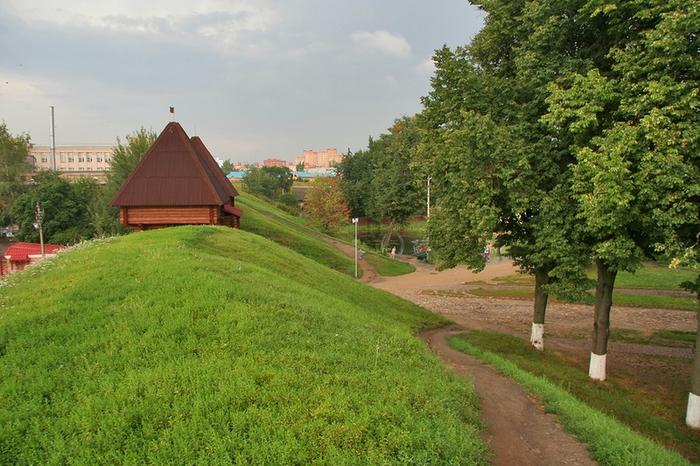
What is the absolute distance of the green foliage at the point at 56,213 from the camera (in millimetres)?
46062

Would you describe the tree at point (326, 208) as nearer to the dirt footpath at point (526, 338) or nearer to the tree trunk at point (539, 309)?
the dirt footpath at point (526, 338)

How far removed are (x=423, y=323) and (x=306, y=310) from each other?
11106mm

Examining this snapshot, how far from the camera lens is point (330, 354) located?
8078 millimetres

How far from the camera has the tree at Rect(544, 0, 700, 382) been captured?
394 inches

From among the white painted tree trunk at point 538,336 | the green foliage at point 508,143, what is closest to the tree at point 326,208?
the white painted tree trunk at point 538,336

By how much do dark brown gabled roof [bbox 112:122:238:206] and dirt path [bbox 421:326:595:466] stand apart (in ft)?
64.1

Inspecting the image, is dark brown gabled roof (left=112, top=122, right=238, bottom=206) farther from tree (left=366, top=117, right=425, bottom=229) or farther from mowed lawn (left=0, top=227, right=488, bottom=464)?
tree (left=366, top=117, right=425, bottom=229)

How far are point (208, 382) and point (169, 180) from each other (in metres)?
21.3

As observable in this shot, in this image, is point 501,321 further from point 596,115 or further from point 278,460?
point 278,460

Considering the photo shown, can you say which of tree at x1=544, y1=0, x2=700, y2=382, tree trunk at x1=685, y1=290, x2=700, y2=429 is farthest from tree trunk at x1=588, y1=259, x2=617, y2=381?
tree trunk at x1=685, y1=290, x2=700, y2=429

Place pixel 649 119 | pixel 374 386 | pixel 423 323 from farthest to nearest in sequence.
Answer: pixel 423 323, pixel 649 119, pixel 374 386

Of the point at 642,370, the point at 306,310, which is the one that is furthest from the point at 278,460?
the point at 642,370

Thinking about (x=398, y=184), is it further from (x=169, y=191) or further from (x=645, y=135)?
(x=645, y=135)

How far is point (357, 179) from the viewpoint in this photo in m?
72.2
